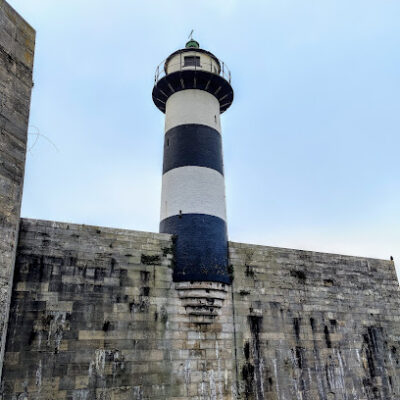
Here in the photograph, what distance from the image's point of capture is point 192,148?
36.1ft

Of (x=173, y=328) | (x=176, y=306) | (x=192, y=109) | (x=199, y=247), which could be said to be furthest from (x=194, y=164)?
(x=173, y=328)

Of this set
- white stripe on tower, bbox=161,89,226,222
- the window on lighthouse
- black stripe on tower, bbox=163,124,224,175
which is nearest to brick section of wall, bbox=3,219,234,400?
white stripe on tower, bbox=161,89,226,222

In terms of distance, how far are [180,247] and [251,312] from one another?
282 centimetres

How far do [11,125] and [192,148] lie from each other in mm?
5475

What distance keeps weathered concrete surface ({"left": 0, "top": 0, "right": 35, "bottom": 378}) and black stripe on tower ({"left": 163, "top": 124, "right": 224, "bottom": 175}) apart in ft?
15.7

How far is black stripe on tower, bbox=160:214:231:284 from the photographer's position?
9445 millimetres

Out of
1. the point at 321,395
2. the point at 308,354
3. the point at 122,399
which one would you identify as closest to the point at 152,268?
the point at 122,399

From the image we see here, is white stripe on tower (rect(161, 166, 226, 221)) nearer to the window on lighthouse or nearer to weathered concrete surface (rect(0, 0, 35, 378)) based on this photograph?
the window on lighthouse

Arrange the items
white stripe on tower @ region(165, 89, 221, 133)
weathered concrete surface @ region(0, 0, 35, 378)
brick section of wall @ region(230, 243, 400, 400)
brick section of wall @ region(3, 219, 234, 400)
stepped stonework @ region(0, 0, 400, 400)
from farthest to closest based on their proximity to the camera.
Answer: white stripe on tower @ region(165, 89, 221, 133) → brick section of wall @ region(230, 243, 400, 400) → brick section of wall @ region(3, 219, 234, 400) → stepped stonework @ region(0, 0, 400, 400) → weathered concrete surface @ region(0, 0, 35, 378)

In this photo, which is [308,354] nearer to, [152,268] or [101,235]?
[152,268]

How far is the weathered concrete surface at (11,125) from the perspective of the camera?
612 centimetres

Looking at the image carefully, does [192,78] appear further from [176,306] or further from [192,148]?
[176,306]

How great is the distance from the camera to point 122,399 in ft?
25.8

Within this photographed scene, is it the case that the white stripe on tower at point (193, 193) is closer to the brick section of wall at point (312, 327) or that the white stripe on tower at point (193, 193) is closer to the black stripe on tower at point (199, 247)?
the black stripe on tower at point (199, 247)
